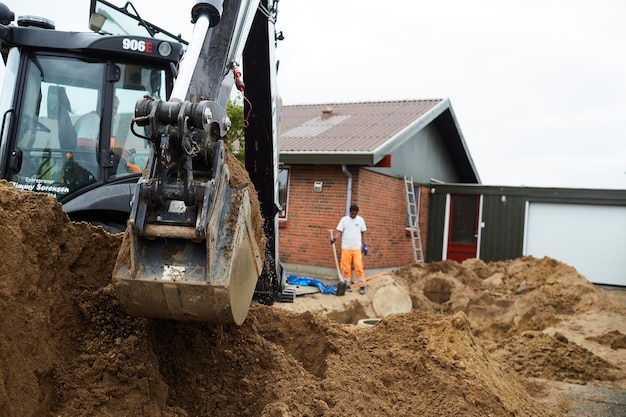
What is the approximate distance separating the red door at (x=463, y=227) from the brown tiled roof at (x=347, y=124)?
330 cm

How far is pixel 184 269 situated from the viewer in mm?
2873

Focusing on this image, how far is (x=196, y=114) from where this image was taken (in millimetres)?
2826

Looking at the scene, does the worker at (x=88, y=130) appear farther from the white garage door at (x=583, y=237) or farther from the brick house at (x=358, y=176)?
the white garage door at (x=583, y=237)

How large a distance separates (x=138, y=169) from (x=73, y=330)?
2.00 metres

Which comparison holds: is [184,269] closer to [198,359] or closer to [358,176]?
[198,359]

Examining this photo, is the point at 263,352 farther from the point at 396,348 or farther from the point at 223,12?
the point at 223,12

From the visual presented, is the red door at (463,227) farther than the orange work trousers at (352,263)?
Yes

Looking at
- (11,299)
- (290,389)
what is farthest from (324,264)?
(11,299)

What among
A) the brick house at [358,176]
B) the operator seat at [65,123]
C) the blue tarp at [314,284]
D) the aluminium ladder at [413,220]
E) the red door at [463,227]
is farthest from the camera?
the red door at [463,227]

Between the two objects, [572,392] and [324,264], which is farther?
[324,264]

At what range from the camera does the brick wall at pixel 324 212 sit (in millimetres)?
13750

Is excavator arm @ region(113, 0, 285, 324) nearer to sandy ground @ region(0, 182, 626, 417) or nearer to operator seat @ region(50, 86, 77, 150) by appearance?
sandy ground @ region(0, 182, 626, 417)

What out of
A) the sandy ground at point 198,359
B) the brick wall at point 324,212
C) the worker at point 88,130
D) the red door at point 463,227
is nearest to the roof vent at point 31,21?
the worker at point 88,130

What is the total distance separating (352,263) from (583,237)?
8552 millimetres
